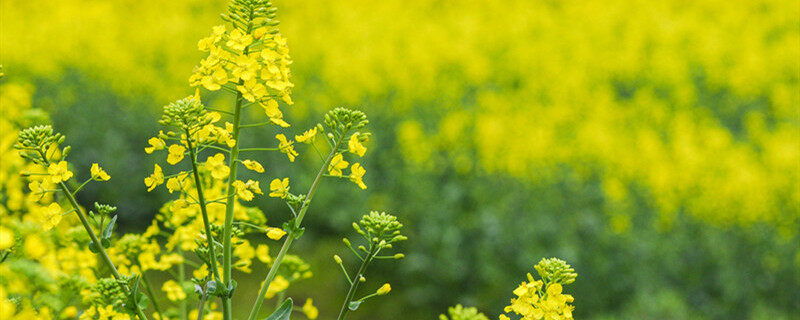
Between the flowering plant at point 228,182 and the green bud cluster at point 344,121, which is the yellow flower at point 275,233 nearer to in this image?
the flowering plant at point 228,182

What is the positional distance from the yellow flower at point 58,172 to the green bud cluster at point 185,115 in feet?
0.57

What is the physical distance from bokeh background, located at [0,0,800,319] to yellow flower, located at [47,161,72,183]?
3.48 m

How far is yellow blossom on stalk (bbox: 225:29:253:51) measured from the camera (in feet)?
3.83

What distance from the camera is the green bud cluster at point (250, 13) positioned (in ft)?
3.99

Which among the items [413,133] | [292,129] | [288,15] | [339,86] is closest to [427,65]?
[339,86]

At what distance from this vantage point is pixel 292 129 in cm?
684

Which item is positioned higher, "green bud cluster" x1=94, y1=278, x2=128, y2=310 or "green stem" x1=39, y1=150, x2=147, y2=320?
"green stem" x1=39, y1=150, x2=147, y2=320

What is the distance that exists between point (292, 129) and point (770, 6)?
304 inches

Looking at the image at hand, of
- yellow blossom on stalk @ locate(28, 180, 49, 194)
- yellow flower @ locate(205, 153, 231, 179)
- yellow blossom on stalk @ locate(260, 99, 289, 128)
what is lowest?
yellow blossom on stalk @ locate(28, 180, 49, 194)

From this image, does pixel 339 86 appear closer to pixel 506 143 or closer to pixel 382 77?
pixel 382 77

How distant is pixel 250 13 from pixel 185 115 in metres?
0.24

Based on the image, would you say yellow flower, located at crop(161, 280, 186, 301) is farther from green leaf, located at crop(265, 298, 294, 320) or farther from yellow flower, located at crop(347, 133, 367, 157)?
yellow flower, located at crop(347, 133, 367, 157)

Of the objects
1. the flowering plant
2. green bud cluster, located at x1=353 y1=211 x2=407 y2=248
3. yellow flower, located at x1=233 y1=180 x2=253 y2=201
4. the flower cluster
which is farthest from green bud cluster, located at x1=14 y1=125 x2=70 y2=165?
the flower cluster

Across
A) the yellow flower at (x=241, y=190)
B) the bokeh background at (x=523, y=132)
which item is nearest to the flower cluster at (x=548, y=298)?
the yellow flower at (x=241, y=190)
